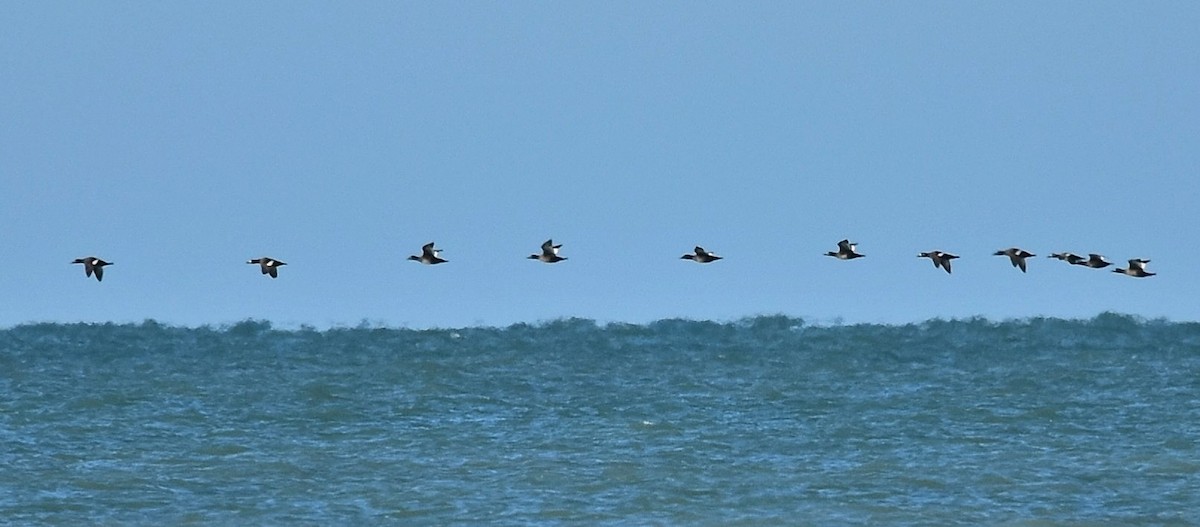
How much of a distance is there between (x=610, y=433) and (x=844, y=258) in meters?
4.66

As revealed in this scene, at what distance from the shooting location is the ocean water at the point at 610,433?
82.4 feet

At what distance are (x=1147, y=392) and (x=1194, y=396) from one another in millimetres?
859

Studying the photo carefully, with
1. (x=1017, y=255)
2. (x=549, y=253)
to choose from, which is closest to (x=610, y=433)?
(x=549, y=253)

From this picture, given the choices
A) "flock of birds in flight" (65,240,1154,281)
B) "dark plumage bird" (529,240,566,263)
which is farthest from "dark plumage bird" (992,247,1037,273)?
"dark plumage bird" (529,240,566,263)

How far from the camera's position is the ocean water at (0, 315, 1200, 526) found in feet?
82.4

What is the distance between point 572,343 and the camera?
1946 inches

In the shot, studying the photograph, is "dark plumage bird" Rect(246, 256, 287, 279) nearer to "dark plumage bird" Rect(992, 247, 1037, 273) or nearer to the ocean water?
the ocean water

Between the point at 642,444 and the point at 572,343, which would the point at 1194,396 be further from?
the point at 572,343

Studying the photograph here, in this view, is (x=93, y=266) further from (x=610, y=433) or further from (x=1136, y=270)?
(x=1136, y=270)

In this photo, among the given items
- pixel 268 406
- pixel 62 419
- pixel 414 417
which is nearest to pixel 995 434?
pixel 414 417

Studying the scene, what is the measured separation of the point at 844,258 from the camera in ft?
104

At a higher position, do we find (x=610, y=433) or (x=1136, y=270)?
(x=1136, y=270)

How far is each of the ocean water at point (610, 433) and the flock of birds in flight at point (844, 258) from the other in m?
2.68

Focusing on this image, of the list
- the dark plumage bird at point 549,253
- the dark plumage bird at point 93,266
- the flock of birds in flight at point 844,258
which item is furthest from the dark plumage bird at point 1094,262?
the dark plumage bird at point 93,266
